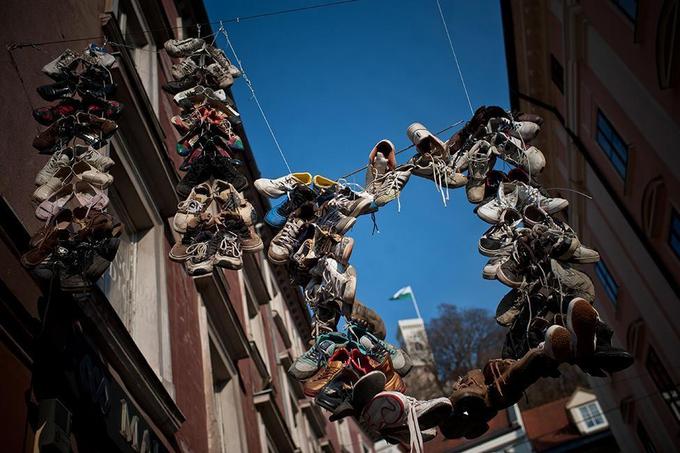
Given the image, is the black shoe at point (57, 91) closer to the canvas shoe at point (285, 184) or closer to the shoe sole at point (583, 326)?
the canvas shoe at point (285, 184)

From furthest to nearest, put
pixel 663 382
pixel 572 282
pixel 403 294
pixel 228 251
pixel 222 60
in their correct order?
pixel 403 294 → pixel 663 382 → pixel 222 60 → pixel 228 251 → pixel 572 282

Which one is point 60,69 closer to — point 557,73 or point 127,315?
point 127,315

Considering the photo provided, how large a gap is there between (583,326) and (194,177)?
135 inches

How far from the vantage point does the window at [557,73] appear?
1489 centimetres

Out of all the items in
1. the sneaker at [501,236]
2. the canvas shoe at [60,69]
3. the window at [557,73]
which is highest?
the window at [557,73]

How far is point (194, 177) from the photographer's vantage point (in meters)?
5.33

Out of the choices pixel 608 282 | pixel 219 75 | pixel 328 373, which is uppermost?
pixel 608 282

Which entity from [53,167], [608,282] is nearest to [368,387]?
[53,167]

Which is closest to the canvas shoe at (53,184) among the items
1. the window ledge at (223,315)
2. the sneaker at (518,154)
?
the sneaker at (518,154)

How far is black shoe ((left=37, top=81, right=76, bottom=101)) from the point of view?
4.82 meters

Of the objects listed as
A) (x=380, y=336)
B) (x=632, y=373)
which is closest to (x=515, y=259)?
(x=380, y=336)

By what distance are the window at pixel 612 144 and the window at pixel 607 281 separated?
12.9 feet

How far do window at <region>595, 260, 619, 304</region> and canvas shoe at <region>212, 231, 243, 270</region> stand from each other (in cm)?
1333

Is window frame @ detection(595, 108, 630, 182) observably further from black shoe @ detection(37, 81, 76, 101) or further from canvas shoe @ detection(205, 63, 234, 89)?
black shoe @ detection(37, 81, 76, 101)
